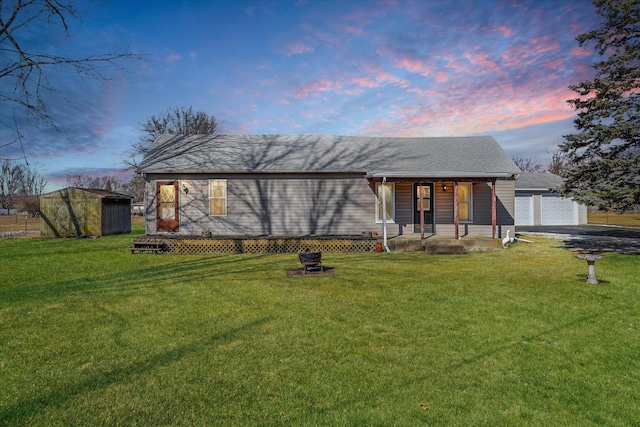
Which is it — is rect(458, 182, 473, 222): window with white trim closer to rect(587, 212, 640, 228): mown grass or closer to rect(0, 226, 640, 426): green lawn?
rect(0, 226, 640, 426): green lawn

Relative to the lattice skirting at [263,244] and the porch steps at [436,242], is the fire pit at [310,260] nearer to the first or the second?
the lattice skirting at [263,244]

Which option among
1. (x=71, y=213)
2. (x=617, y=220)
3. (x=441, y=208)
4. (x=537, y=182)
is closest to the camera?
(x=441, y=208)

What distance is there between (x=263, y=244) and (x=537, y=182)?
23462 millimetres

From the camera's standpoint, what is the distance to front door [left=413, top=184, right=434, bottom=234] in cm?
1513

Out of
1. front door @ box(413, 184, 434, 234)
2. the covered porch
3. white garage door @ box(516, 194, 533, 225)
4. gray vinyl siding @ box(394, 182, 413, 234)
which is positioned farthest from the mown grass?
gray vinyl siding @ box(394, 182, 413, 234)

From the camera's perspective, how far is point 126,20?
273 inches

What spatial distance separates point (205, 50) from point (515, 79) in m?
16.0

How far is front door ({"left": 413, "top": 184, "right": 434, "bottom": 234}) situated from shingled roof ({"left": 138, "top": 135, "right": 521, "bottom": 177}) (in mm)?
1012

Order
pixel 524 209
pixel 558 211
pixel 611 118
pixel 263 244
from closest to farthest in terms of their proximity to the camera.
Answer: pixel 611 118
pixel 263 244
pixel 524 209
pixel 558 211

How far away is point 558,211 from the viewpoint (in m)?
25.3

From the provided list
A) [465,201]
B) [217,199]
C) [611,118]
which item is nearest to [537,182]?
Result: [465,201]

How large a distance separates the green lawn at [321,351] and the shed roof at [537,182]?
19.0 meters

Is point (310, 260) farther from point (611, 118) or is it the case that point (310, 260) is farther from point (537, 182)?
point (537, 182)

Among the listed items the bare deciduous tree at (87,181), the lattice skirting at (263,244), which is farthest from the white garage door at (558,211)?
the bare deciduous tree at (87,181)
